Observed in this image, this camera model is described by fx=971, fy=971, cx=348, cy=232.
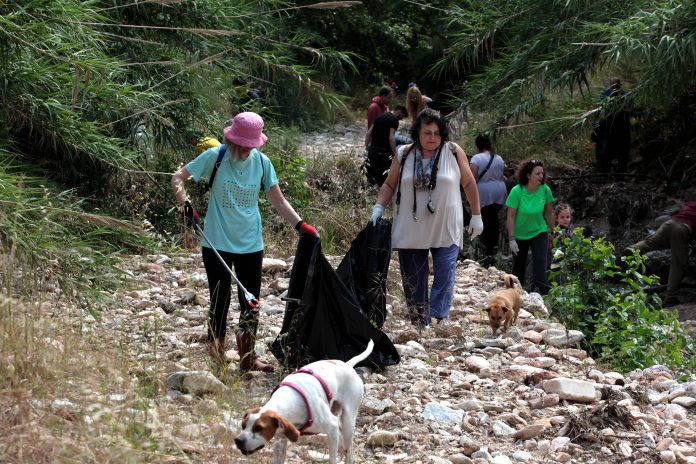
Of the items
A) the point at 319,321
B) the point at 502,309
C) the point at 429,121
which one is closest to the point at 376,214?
the point at 429,121

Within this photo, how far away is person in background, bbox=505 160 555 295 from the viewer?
9188 mm

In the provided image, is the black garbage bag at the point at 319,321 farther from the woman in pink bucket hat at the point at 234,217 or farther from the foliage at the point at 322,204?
the foliage at the point at 322,204

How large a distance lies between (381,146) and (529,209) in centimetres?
279

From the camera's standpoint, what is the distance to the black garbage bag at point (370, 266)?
6461 millimetres

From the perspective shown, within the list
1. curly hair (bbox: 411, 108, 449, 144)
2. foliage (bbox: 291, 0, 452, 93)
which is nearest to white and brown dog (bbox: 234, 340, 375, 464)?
curly hair (bbox: 411, 108, 449, 144)

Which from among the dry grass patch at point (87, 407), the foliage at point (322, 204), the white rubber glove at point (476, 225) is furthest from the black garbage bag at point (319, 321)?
the foliage at point (322, 204)

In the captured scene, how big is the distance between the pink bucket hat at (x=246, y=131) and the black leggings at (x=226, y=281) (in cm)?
64

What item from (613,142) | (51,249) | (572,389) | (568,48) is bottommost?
(572,389)

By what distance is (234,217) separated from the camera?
547 centimetres

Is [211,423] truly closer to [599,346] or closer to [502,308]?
[502,308]

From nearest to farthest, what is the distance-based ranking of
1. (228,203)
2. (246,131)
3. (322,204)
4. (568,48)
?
1. (246,131)
2. (228,203)
3. (322,204)
4. (568,48)

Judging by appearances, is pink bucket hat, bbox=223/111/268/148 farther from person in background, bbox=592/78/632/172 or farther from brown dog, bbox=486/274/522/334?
person in background, bbox=592/78/632/172

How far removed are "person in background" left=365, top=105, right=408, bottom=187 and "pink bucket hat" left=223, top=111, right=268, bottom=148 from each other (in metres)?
5.93

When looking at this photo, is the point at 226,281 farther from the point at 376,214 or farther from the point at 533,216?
the point at 533,216
